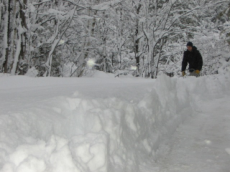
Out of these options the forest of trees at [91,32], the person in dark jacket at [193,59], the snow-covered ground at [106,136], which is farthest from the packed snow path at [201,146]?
the forest of trees at [91,32]

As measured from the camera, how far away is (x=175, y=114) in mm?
5172

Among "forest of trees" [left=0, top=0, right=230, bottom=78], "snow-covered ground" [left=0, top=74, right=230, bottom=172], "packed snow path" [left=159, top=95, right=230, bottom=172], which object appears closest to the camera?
"snow-covered ground" [left=0, top=74, right=230, bottom=172]

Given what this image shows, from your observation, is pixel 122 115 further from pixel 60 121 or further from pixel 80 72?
pixel 80 72

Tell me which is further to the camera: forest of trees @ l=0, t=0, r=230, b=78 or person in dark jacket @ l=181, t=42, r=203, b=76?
forest of trees @ l=0, t=0, r=230, b=78

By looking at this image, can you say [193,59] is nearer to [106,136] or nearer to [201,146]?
[201,146]

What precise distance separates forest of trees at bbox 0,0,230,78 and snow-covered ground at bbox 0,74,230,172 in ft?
21.1

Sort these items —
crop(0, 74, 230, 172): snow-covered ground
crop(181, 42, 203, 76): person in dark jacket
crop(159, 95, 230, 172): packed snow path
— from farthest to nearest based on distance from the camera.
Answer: crop(181, 42, 203, 76): person in dark jacket
crop(159, 95, 230, 172): packed snow path
crop(0, 74, 230, 172): snow-covered ground

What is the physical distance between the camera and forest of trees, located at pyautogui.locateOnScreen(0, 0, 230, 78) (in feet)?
35.0

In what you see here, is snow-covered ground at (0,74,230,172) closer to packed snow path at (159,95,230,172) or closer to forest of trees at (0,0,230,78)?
packed snow path at (159,95,230,172)

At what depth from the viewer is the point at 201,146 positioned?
3.84 m

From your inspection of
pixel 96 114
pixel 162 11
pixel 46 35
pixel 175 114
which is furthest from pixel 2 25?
pixel 96 114

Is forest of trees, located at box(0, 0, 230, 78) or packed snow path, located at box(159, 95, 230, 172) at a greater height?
forest of trees, located at box(0, 0, 230, 78)

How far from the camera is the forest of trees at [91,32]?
35.0 ft

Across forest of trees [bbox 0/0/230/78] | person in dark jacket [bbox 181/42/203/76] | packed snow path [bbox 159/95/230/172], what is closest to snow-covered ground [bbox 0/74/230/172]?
packed snow path [bbox 159/95/230/172]
